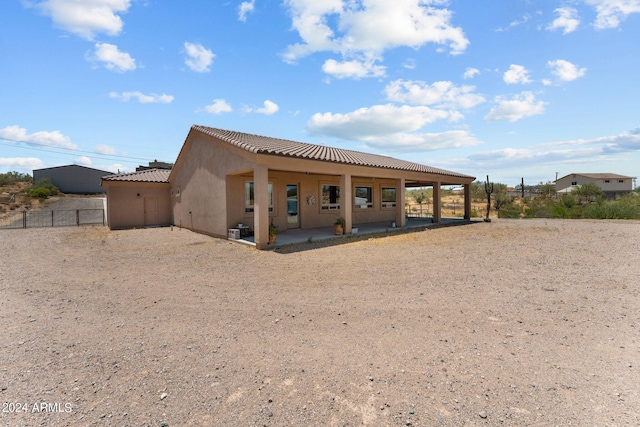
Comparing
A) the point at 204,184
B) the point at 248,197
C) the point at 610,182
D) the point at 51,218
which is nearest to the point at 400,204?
the point at 248,197

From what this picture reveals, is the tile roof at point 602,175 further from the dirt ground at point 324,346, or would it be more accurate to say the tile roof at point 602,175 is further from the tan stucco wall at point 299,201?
the dirt ground at point 324,346

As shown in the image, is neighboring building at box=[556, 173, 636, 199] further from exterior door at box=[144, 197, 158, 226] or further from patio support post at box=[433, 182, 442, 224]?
exterior door at box=[144, 197, 158, 226]

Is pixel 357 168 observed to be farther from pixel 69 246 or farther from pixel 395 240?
pixel 69 246

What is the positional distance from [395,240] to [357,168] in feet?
12.4

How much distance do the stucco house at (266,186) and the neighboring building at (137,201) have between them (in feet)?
0.27

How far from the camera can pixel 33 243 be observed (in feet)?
39.5

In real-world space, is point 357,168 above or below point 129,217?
above

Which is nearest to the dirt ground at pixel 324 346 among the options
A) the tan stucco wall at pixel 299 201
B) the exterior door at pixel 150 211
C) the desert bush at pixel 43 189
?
the tan stucco wall at pixel 299 201

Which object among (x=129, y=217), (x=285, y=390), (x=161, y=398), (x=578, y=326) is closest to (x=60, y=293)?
(x=161, y=398)

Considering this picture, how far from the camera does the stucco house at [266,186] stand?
10.9 meters

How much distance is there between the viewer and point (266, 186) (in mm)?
10344

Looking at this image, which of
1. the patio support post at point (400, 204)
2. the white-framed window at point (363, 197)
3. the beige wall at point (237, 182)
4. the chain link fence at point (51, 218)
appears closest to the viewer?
the beige wall at point (237, 182)

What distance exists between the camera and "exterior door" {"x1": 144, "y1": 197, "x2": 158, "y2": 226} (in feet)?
63.7

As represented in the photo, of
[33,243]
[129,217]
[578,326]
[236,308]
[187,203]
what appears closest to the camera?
[578,326]
